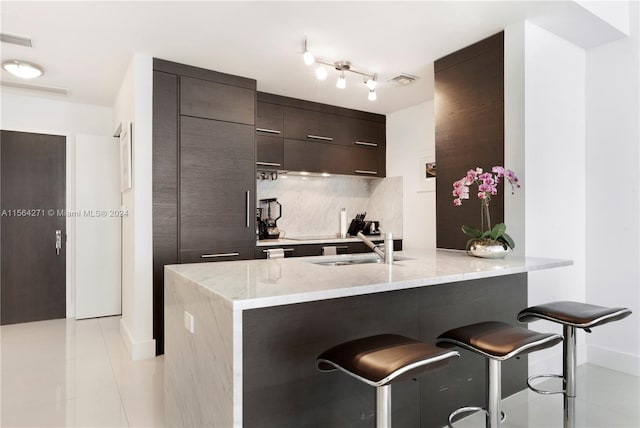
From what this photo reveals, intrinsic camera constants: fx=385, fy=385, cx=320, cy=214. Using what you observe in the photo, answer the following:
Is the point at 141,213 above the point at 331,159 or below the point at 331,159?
below

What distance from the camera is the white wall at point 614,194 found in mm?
2850

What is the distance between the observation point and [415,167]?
4.63m

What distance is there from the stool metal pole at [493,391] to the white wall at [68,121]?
433 centimetres

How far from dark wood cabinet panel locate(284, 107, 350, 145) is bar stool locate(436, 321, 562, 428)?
3186 mm

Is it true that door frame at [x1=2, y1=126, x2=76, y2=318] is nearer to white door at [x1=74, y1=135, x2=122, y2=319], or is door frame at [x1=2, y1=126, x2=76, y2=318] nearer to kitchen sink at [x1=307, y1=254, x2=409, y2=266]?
white door at [x1=74, y1=135, x2=122, y2=319]

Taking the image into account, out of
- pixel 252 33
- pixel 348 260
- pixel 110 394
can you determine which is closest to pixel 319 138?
pixel 252 33

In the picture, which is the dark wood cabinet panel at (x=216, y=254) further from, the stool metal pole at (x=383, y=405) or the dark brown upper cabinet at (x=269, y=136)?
the stool metal pole at (x=383, y=405)

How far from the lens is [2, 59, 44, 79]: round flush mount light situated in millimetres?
3341

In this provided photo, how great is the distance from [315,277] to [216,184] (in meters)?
2.20

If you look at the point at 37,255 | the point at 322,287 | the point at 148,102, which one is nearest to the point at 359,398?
the point at 322,287

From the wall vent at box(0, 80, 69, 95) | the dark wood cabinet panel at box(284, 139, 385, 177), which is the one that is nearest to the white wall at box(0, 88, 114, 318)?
the wall vent at box(0, 80, 69, 95)

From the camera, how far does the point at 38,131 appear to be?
171 inches

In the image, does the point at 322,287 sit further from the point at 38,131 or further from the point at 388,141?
the point at 38,131

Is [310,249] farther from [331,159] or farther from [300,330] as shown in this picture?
[300,330]
